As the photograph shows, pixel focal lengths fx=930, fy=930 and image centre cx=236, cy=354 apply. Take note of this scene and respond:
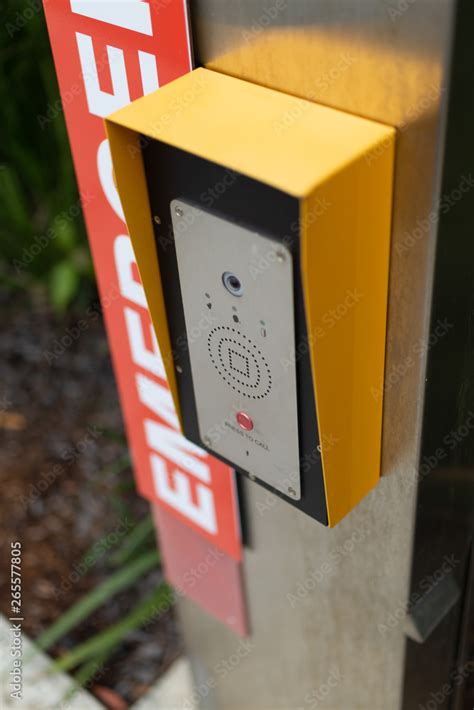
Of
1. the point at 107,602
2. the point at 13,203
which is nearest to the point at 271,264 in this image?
the point at 107,602

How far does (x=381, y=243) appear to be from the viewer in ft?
3.75

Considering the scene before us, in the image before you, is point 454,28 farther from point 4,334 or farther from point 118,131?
point 4,334

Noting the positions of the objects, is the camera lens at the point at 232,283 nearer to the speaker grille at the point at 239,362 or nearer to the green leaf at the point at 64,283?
the speaker grille at the point at 239,362

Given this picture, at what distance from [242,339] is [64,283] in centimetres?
245

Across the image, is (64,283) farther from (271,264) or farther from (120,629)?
(271,264)

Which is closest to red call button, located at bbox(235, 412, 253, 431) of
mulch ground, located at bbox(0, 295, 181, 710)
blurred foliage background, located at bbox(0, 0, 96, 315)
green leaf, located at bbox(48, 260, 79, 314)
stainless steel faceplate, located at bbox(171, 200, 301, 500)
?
stainless steel faceplate, located at bbox(171, 200, 301, 500)

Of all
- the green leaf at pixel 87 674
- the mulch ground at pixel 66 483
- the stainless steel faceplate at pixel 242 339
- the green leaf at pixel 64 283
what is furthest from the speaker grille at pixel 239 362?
the green leaf at pixel 64 283

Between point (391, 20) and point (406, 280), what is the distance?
0.32m

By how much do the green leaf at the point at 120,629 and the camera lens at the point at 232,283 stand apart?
Result: 1740 millimetres

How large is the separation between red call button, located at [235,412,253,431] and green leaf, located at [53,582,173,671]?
4.98ft

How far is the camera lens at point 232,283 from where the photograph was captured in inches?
47.0

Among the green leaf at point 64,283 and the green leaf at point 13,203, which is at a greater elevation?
the green leaf at point 13,203

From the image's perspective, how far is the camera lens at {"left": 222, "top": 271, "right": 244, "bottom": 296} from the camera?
1.19 metres

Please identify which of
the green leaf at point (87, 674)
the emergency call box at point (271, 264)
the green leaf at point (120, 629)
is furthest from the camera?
the green leaf at point (120, 629)
